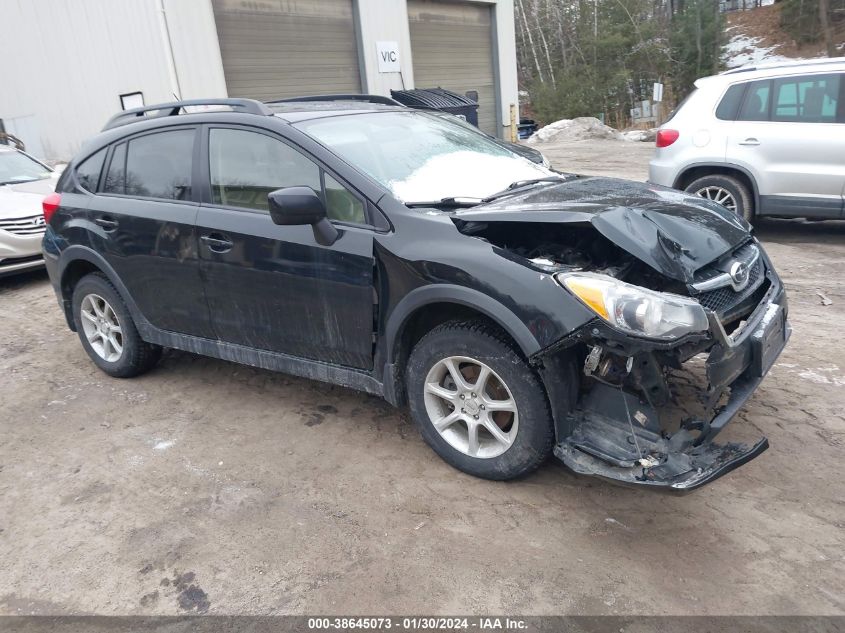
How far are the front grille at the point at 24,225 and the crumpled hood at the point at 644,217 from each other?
632 centimetres

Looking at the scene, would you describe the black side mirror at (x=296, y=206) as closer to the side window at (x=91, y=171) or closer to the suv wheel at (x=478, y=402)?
the suv wheel at (x=478, y=402)

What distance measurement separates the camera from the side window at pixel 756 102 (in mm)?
7027

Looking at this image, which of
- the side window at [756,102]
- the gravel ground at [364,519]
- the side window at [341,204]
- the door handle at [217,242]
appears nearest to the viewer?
the gravel ground at [364,519]

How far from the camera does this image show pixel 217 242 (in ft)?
12.6

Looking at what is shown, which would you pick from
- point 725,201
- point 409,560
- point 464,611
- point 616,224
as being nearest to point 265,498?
point 409,560

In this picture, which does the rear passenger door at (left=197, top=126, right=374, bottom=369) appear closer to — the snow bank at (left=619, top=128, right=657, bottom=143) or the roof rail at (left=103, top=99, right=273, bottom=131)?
the roof rail at (left=103, top=99, right=273, bottom=131)

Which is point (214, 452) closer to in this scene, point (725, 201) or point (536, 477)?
point (536, 477)

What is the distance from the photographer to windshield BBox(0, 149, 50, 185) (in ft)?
28.6

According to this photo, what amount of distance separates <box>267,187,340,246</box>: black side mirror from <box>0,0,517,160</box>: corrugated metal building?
29.2 ft

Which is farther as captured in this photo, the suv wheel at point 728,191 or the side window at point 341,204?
the suv wheel at point 728,191

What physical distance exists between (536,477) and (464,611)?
95cm

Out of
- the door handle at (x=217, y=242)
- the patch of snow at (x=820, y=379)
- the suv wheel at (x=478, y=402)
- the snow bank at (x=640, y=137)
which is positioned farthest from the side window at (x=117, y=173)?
the snow bank at (x=640, y=137)

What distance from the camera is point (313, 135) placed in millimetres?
3627

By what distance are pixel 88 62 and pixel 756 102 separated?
11.7 meters
